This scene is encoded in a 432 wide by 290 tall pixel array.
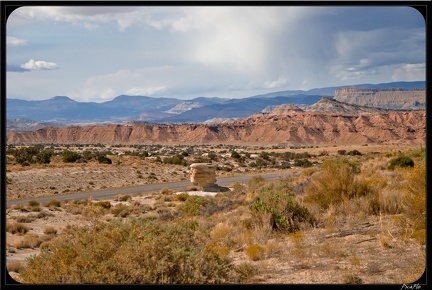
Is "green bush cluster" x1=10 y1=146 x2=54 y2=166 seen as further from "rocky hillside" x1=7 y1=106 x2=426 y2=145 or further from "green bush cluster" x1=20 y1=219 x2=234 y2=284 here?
"rocky hillside" x1=7 y1=106 x2=426 y2=145

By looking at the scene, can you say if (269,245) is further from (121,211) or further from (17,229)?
(121,211)

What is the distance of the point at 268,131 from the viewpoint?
124 m

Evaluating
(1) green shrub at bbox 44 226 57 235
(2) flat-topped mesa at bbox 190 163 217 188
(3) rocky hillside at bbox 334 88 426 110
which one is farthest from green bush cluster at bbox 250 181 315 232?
(3) rocky hillside at bbox 334 88 426 110

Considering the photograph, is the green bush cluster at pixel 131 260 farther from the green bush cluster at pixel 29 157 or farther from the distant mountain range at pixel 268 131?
the distant mountain range at pixel 268 131

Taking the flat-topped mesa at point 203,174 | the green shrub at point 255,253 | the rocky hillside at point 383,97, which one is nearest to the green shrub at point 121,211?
the flat-topped mesa at point 203,174

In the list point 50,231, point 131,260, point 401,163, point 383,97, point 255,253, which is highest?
point 383,97

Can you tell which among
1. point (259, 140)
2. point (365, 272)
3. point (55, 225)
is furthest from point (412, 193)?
point (259, 140)

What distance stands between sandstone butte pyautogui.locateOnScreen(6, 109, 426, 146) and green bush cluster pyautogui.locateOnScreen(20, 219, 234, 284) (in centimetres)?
10413

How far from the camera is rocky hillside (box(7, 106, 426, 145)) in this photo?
109 m

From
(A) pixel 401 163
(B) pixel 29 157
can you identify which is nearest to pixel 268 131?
(B) pixel 29 157

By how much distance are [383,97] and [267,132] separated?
51.7 m

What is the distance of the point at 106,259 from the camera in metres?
6.37

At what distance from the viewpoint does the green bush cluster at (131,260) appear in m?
5.98

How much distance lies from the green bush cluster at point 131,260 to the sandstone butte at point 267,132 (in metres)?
104
